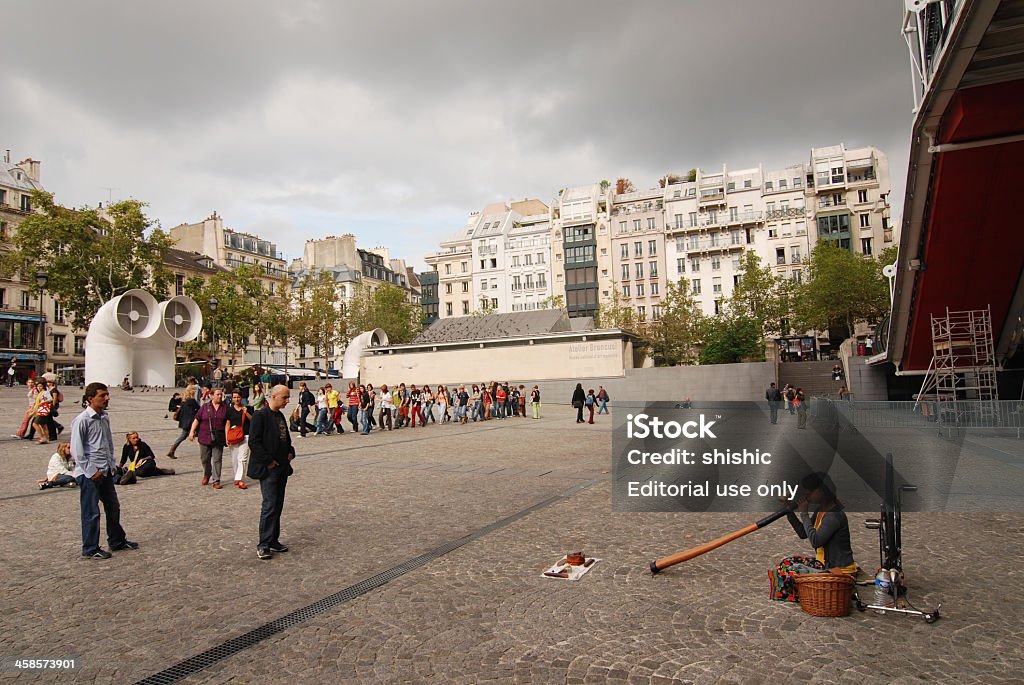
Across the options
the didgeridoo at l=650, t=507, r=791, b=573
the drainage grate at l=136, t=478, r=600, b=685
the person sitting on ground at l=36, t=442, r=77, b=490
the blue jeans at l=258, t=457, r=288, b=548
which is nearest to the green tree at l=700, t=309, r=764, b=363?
the drainage grate at l=136, t=478, r=600, b=685

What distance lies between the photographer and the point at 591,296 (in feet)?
258

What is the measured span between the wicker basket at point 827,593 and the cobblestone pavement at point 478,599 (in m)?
0.08

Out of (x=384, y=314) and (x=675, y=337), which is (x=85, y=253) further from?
(x=675, y=337)

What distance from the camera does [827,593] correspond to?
4770 mm

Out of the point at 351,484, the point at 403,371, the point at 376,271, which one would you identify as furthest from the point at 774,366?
the point at 376,271

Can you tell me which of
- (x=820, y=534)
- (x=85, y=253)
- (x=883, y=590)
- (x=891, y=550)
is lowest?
(x=883, y=590)

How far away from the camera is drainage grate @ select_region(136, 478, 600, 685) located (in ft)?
13.2

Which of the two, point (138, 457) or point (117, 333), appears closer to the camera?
point (138, 457)

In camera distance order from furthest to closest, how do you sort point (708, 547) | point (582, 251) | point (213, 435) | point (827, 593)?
1. point (582, 251)
2. point (213, 435)
3. point (708, 547)
4. point (827, 593)

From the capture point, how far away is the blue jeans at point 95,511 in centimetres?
650

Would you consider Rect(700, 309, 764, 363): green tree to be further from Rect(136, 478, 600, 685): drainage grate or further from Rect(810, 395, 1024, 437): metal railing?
Rect(136, 478, 600, 685): drainage grate

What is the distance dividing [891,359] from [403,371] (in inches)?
1451

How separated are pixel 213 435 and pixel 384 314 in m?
62.2

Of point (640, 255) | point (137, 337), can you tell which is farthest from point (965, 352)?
point (640, 255)
